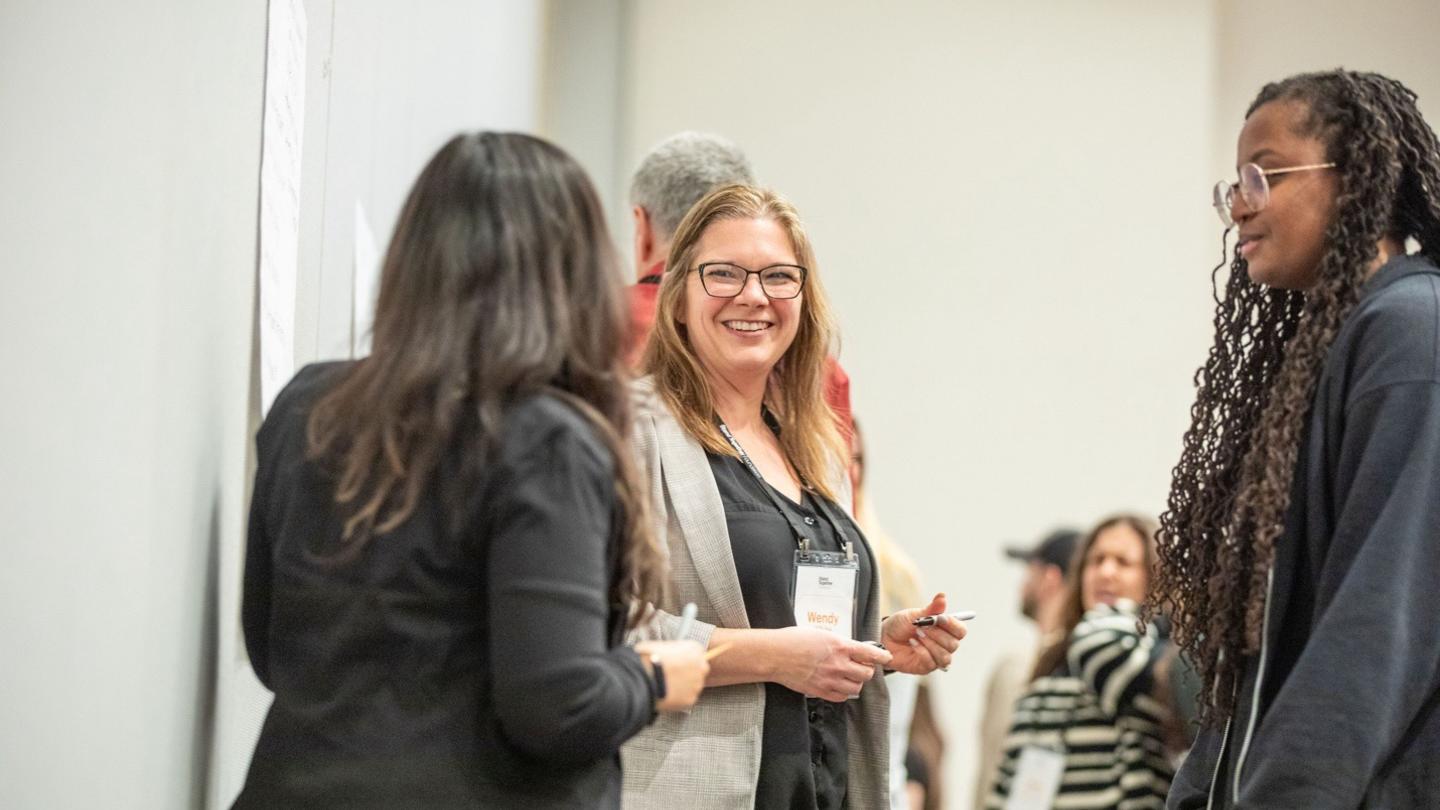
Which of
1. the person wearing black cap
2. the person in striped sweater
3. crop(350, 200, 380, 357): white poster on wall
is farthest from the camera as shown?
the person wearing black cap

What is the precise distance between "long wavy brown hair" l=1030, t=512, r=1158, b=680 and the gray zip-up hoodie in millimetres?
2086

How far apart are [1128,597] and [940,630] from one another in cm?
198

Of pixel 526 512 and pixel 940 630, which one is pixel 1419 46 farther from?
pixel 526 512

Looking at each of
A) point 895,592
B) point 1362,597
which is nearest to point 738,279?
point 1362,597

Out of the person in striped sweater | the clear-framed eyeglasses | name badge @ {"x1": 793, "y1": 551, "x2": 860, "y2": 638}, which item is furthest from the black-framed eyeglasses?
the person in striped sweater

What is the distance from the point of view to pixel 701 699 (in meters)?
1.93

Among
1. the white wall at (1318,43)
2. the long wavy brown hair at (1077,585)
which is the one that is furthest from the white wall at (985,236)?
the long wavy brown hair at (1077,585)

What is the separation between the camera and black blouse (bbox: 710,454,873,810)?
1931 millimetres

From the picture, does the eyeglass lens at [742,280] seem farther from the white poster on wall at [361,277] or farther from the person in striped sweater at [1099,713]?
the person in striped sweater at [1099,713]

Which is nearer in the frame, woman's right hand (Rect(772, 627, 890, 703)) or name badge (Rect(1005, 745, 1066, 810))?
woman's right hand (Rect(772, 627, 890, 703))

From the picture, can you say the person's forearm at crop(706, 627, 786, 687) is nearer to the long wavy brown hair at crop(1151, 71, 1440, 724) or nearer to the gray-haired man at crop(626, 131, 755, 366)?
the long wavy brown hair at crop(1151, 71, 1440, 724)

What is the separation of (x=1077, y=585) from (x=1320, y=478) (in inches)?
92.7

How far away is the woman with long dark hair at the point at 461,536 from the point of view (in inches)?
47.3

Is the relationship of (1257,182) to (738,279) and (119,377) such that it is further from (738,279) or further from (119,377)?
(119,377)
